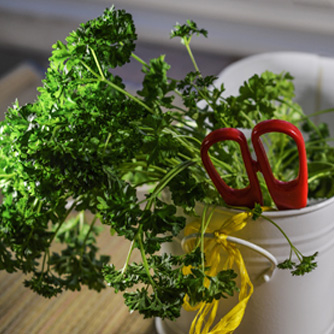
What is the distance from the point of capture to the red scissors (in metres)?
0.46

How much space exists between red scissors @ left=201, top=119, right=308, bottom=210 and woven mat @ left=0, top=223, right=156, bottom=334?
8.9 inches

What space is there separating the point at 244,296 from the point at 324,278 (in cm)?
9

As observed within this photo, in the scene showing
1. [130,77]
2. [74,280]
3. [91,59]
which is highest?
[130,77]

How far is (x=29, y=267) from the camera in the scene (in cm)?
53

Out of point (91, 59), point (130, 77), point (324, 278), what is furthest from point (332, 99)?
point (130, 77)

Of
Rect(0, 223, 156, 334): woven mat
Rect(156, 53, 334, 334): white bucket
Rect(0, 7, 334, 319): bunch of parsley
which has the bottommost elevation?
Rect(156, 53, 334, 334): white bucket

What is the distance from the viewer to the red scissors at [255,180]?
46 centimetres

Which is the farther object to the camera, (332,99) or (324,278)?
(332,99)

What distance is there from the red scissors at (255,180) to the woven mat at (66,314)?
23cm

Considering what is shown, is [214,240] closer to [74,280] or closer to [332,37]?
[74,280]

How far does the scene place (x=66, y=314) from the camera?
0.65m

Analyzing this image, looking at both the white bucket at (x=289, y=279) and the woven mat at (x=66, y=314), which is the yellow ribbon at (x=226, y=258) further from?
the woven mat at (x=66, y=314)

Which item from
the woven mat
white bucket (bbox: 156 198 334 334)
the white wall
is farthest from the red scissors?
the white wall

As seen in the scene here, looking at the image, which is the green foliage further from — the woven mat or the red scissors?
the woven mat
